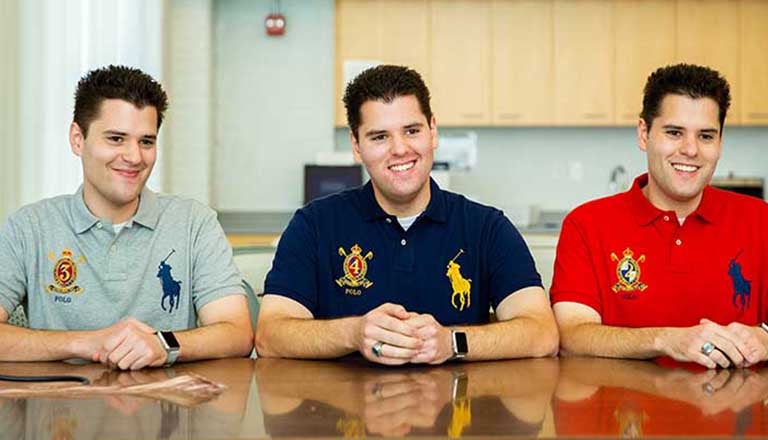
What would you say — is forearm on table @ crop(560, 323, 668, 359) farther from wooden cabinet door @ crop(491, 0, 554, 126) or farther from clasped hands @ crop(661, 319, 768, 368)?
wooden cabinet door @ crop(491, 0, 554, 126)

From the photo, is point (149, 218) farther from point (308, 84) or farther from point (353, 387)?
point (308, 84)

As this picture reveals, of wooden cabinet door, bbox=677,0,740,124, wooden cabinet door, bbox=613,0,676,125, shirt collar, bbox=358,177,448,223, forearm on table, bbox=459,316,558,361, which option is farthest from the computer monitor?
forearm on table, bbox=459,316,558,361

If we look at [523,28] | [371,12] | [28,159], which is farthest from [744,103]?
[28,159]

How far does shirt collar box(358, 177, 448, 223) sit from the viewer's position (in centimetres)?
240

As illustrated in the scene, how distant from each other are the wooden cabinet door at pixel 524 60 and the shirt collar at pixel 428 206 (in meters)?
4.09

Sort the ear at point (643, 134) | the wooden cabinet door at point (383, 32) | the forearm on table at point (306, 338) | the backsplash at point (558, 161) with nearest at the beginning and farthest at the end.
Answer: the forearm on table at point (306, 338)
the ear at point (643, 134)
the wooden cabinet door at point (383, 32)
the backsplash at point (558, 161)

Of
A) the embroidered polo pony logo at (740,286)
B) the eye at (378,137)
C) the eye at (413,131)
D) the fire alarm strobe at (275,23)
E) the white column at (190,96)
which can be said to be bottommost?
the embroidered polo pony logo at (740,286)

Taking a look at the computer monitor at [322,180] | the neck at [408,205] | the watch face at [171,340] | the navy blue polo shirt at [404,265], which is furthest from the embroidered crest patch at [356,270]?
the computer monitor at [322,180]

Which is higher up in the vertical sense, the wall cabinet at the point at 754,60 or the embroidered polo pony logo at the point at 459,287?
the wall cabinet at the point at 754,60

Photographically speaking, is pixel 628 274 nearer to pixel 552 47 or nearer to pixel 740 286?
pixel 740 286

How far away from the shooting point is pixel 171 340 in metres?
1.97

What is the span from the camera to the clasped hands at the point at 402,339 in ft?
6.27

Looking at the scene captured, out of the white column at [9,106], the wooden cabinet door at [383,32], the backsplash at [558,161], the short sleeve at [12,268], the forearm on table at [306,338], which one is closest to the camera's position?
the forearm on table at [306,338]

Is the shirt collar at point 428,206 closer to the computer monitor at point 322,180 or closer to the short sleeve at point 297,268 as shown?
the short sleeve at point 297,268
